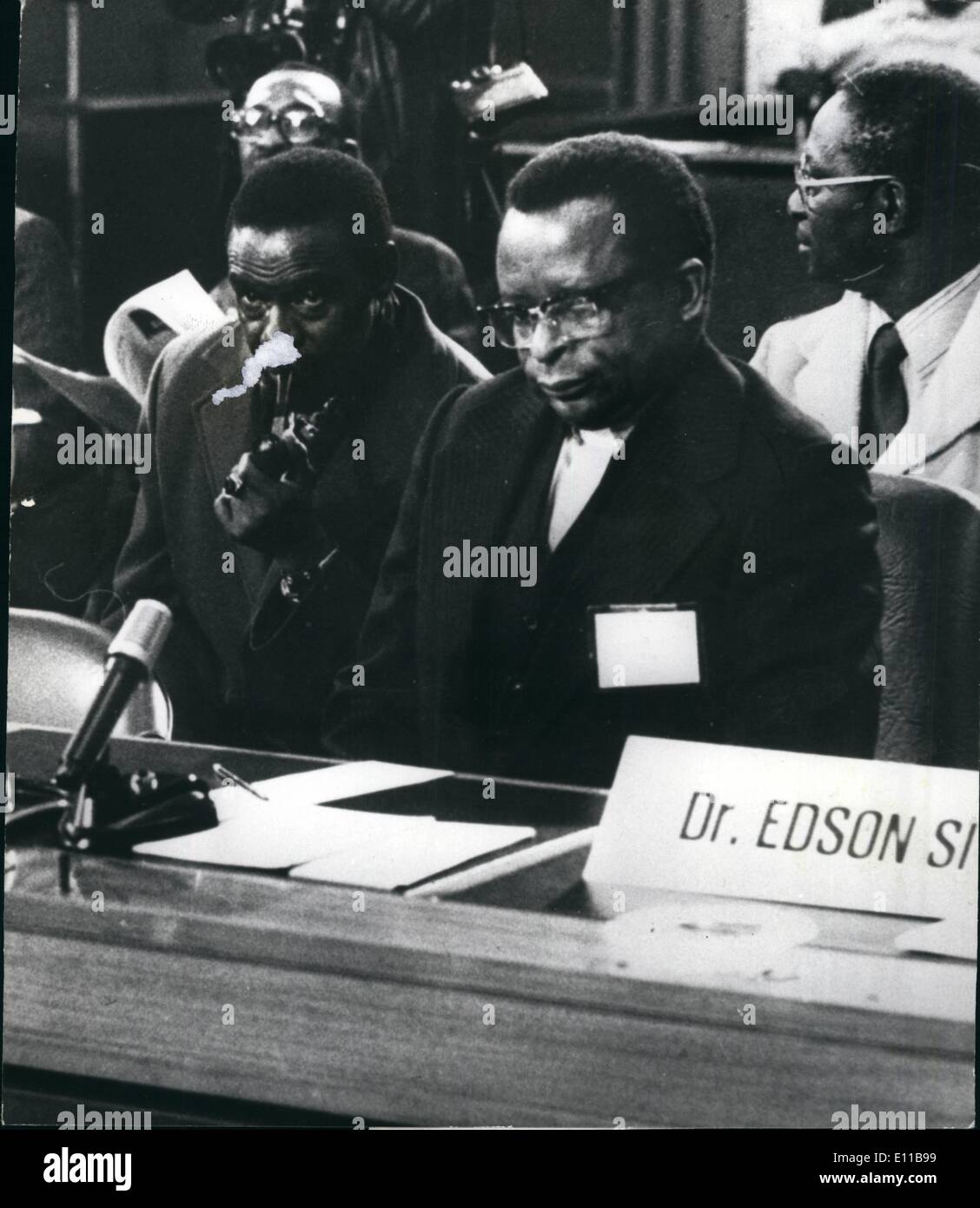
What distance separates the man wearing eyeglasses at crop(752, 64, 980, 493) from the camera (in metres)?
2.68

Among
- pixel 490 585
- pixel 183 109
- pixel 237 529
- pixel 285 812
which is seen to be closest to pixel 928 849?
pixel 490 585

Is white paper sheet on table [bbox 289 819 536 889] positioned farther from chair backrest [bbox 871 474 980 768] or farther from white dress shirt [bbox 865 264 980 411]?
white dress shirt [bbox 865 264 980 411]

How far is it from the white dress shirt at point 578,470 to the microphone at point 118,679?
2.76 ft

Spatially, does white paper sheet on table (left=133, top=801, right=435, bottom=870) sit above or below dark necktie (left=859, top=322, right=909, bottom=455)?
below

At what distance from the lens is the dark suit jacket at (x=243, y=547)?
274 cm

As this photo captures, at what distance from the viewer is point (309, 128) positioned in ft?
8.97

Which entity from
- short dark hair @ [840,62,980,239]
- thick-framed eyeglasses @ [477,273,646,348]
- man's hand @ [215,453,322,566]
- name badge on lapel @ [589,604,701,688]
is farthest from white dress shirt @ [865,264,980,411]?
man's hand @ [215,453,322,566]

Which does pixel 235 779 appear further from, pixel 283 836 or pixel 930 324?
pixel 930 324

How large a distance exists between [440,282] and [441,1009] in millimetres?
1452

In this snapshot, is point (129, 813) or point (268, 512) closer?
point (129, 813)

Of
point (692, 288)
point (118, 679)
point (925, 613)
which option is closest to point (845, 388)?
point (692, 288)

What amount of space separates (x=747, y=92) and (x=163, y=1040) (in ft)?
7.30

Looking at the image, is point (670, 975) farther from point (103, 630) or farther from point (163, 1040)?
point (103, 630)

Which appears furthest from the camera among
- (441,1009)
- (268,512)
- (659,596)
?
(268,512)
